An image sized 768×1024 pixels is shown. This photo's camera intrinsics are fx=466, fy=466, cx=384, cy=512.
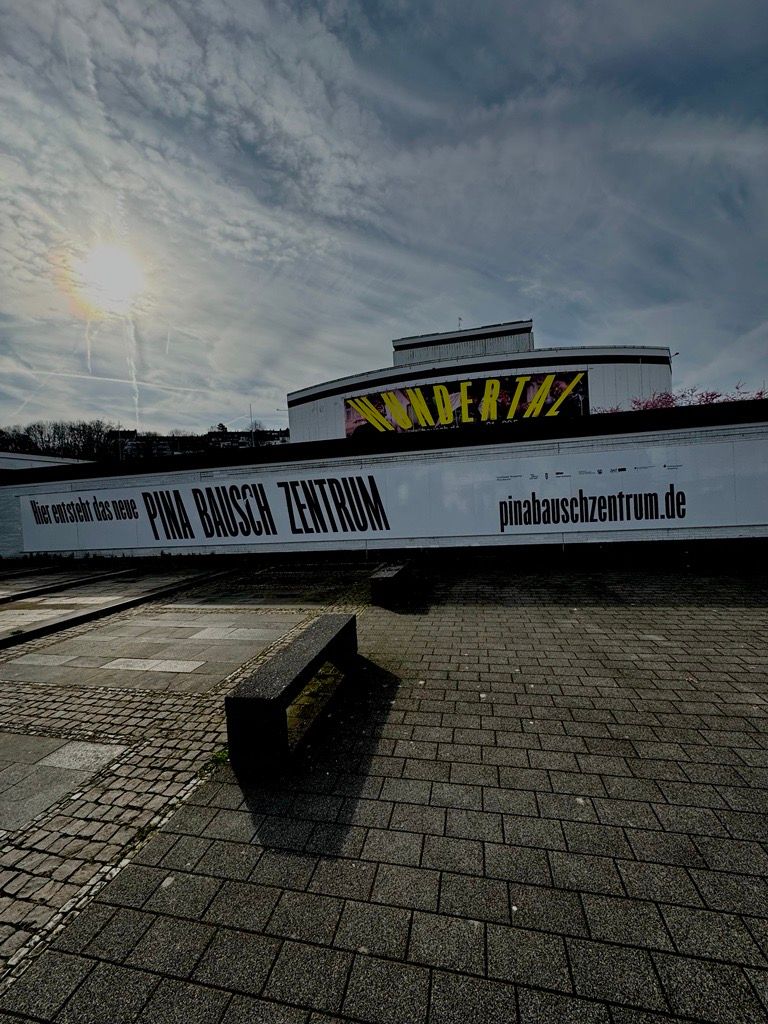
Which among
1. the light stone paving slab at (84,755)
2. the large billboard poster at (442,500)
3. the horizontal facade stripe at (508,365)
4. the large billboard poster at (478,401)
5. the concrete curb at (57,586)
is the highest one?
the horizontal facade stripe at (508,365)

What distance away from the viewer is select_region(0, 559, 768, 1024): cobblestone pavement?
2.11 meters

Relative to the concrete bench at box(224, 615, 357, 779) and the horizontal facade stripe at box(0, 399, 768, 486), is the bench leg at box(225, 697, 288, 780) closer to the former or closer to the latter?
the concrete bench at box(224, 615, 357, 779)

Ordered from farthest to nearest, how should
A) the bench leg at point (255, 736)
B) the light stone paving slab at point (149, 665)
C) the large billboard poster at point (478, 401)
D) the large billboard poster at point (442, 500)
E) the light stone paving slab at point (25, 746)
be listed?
the large billboard poster at point (478, 401)
the large billboard poster at point (442, 500)
the light stone paving slab at point (149, 665)
the light stone paving slab at point (25, 746)
the bench leg at point (255, 736)

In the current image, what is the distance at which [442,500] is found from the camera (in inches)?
555

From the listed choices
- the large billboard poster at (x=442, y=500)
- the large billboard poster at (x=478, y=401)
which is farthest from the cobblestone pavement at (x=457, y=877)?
the large billboard poster at (x=478, y=401)

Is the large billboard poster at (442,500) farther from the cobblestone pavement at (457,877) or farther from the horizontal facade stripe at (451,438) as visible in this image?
the cobblestone pavement at (457,877)

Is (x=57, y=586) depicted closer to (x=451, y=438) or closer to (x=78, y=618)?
(x=78, y=618)

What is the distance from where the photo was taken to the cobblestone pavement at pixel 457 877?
6.92ft

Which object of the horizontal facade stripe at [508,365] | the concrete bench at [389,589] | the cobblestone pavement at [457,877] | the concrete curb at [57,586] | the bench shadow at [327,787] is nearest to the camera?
the cobblestone pavement at [457,877]

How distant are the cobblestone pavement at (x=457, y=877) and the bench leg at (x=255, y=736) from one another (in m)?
0.20

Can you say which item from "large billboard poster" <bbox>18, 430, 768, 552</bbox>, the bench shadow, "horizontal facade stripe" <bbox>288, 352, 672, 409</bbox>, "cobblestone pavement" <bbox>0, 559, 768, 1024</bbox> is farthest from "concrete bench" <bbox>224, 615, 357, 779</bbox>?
"horizontal facade stripe" <bbox>288, 352, 672, 409</bbox>

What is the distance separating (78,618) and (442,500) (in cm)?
951

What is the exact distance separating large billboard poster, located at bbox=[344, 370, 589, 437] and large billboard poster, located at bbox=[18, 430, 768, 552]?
24309 millimetres

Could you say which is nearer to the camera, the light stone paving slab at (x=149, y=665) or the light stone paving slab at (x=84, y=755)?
the light stone paving slab at (x=84, y=755)
